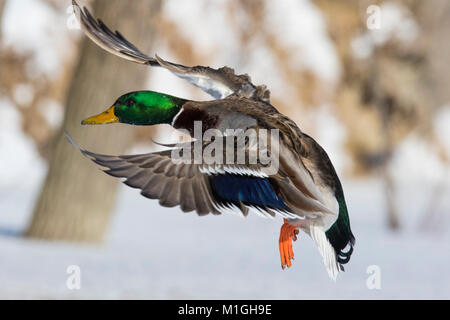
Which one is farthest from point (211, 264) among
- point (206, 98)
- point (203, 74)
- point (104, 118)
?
point (104, 118)

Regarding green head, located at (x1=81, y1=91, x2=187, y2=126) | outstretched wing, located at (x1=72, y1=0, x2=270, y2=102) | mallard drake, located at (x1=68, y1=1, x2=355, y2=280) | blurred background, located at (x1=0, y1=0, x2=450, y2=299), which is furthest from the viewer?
blurred background, located at (x1=0, y1=0, x2=450, y2=299)

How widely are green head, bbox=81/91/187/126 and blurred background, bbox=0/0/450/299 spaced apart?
0.08 m

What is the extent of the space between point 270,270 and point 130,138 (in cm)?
157

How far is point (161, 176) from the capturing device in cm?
154

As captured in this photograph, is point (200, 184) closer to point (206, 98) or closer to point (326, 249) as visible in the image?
point (326, 249)

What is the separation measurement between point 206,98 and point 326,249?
5.34 metres

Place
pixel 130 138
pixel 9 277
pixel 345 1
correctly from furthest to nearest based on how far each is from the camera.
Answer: pixel 345 1
pixel 130 138
pixel 9 277

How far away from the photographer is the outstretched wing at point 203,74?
161 centimetres

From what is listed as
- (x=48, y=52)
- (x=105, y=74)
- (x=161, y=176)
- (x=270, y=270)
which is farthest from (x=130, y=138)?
(x=48, y=52)

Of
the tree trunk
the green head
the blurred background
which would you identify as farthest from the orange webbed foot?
the tree trunk

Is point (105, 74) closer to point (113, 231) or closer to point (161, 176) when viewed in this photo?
point (113, 231)

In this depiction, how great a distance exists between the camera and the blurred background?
14.7 feet

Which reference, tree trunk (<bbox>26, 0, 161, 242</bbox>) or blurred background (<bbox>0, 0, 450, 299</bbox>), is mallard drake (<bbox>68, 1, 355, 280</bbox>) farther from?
tree trunk (<bbox>26, 0, 161, 242</bbox>)

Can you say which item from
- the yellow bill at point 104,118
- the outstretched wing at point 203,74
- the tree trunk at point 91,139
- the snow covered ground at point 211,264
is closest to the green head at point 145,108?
the yellow bill at point 104,118
